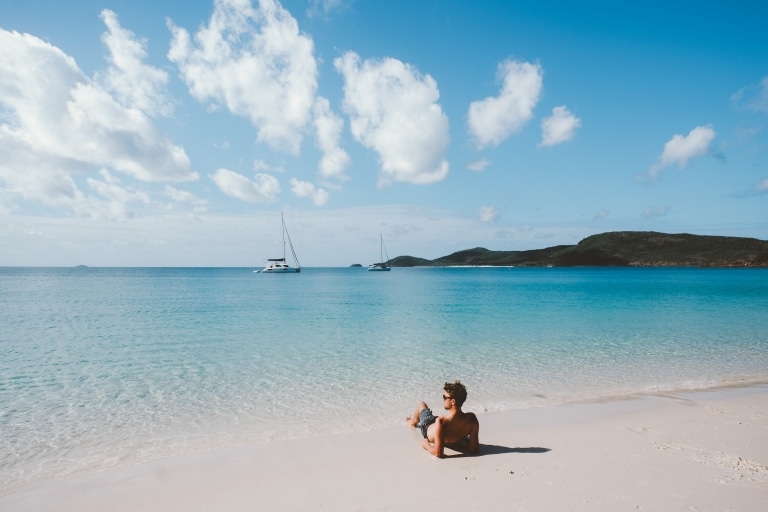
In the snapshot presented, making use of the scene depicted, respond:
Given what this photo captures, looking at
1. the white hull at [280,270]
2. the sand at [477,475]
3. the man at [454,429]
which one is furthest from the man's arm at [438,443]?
the white hull at [280,270]

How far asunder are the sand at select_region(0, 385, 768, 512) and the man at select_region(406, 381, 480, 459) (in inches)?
7.5

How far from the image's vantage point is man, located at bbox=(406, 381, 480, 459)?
7098 millimetres

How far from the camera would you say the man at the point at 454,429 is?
7.10m

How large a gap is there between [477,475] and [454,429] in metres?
0.94

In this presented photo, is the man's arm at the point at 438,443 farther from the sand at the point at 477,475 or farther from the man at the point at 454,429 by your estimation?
the sand at the point at 477,475

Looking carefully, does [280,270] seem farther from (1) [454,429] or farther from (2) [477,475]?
(2) [477,475]

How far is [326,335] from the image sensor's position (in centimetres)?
2258

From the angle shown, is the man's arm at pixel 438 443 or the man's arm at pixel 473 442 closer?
the man's arm at pixel 438 443

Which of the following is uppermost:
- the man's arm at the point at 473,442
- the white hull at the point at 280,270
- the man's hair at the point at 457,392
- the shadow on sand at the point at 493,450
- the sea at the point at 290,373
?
the white hull at the point at 280,270

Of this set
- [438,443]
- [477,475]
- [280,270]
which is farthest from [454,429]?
[280,270]

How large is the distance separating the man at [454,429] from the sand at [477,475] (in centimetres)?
19

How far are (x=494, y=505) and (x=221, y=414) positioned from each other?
24.3 feet

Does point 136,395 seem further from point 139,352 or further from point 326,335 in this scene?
point 326,335

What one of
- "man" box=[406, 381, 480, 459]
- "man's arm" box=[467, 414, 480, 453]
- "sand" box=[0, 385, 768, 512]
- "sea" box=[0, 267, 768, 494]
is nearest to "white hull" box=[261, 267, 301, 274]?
"sea" box=[0, 267, 768, 494]
